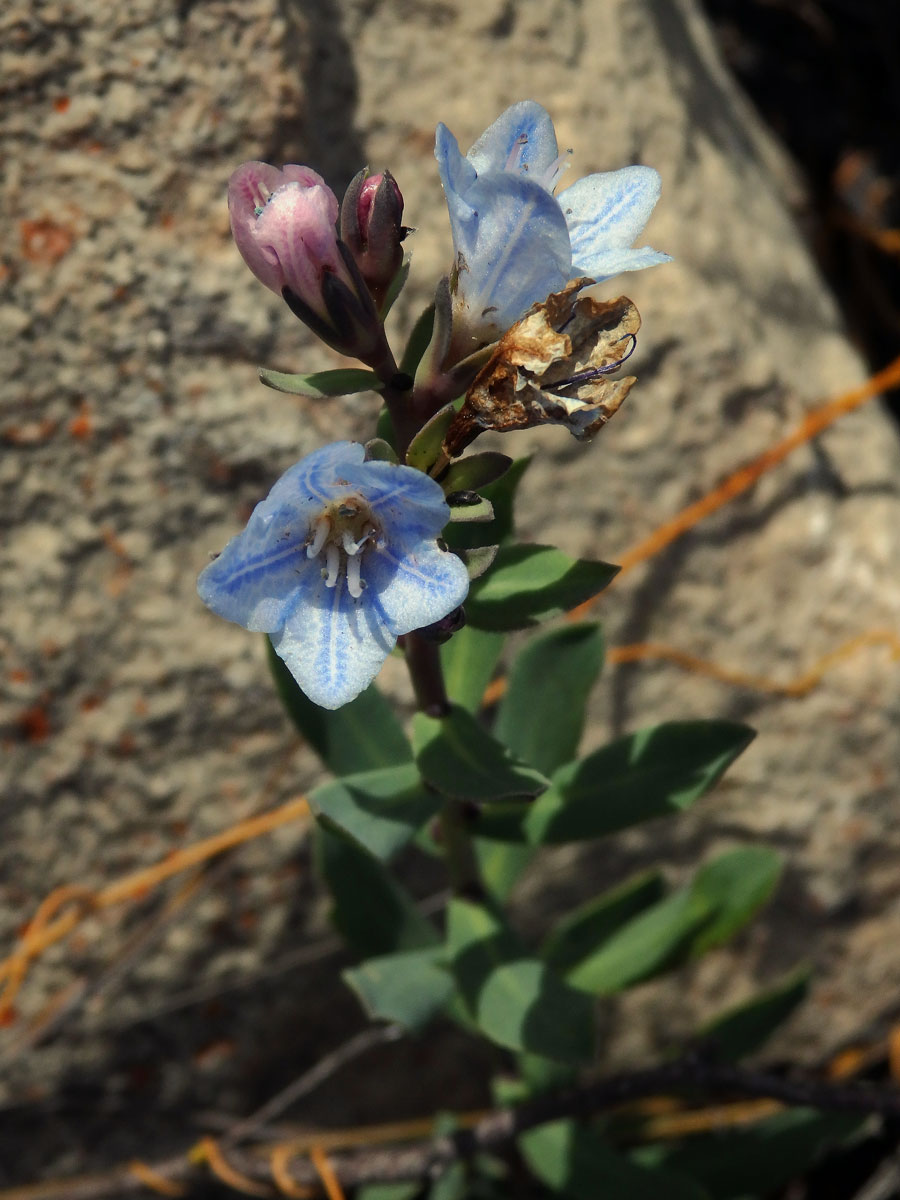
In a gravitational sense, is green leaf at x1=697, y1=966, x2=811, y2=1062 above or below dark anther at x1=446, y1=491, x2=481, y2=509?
below

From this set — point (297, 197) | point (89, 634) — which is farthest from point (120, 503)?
point (297, 197)

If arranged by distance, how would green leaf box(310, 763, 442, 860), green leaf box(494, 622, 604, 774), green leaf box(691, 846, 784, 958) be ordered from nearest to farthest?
green leaf box(310, 763, 442, 860)
green leaf box(494, 622, 604, 774)
green leaf box(691, 846, 784, 958)

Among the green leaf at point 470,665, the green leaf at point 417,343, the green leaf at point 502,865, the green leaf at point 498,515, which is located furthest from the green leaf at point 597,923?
the green leaf at point 417,343

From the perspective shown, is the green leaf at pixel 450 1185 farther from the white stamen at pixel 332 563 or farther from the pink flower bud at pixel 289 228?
the pink flower bud at pixel 289 228

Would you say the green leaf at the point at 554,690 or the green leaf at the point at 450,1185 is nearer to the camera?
the green leaf at the point at 554,690

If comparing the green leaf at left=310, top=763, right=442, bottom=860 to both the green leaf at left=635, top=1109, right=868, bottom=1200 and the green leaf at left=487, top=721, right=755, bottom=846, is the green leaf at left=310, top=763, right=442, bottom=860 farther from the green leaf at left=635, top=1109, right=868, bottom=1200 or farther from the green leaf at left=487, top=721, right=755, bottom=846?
the green leaf at left=635, top=1109, right=868, bottom=1200

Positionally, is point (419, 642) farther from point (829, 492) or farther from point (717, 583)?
point (829, 492)

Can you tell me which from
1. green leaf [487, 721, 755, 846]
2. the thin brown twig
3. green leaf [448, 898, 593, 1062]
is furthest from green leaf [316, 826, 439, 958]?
the thin brown twig
